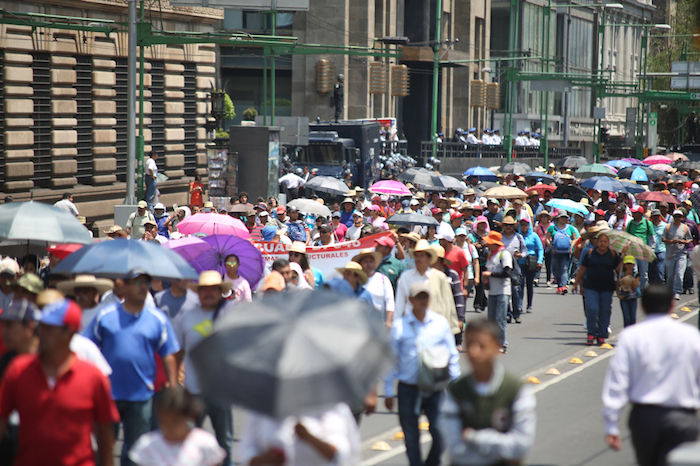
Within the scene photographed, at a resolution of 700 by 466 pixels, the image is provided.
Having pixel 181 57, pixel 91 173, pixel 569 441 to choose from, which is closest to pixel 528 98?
pixel 181 57

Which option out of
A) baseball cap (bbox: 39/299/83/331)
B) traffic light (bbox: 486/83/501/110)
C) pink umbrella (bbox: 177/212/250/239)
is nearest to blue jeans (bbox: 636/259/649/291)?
pink umbrella (bbox: 177/212/250/239)

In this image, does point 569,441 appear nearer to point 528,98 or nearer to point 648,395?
point 648,395

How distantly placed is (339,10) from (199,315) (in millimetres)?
45330

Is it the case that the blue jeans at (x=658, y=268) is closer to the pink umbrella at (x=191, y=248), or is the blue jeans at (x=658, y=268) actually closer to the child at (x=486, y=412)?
the pink umbrella at (x=191, y=248)

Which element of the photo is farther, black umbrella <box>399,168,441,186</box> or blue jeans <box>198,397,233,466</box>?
black umbrella <box>399,168,441,186</box>

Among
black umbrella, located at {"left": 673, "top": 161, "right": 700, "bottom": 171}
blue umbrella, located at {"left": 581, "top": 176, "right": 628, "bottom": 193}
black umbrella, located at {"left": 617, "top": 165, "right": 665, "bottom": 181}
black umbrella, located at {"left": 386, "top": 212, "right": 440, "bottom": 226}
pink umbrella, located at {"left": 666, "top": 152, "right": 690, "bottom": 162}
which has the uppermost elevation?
pink umbrella, located at {"left": 666, "top": 152, "right": 690, "bottom": 162}

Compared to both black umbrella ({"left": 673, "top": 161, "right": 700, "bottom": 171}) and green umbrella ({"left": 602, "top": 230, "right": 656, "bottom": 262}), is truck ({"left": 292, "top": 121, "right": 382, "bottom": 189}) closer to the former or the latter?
black umbrella ({"left": 673, "top": 161, "right": 700, "bottom": 171})

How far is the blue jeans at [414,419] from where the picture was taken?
7.45 meters

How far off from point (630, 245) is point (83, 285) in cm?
834

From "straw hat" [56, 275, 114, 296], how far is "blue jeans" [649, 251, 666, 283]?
41.6 feet

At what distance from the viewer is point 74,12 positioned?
25.1 metres

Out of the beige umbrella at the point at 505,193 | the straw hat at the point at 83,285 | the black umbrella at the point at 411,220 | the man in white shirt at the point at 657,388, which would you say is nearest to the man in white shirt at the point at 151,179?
the beige umbrella at the point at 505,193

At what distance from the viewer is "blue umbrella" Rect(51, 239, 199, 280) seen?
7.86 metres

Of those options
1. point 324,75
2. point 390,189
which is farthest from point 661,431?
point 324,75
